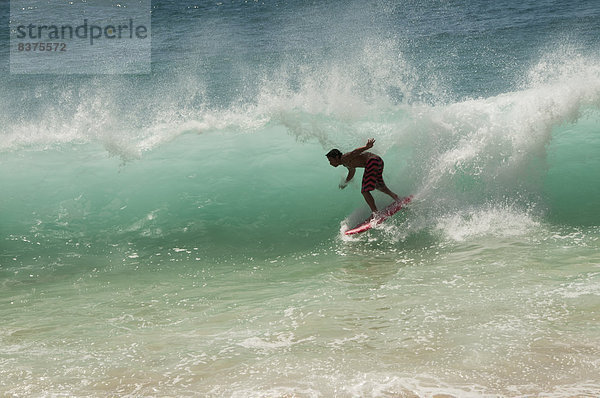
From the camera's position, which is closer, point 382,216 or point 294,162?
point 382,216

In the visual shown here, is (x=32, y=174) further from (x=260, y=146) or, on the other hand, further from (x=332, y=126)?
(x=332, y=126)

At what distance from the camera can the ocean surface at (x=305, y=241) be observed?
465cm

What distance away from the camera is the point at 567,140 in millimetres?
11438

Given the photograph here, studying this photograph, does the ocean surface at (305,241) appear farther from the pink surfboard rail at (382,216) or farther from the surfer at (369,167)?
the surfer at (369,167)

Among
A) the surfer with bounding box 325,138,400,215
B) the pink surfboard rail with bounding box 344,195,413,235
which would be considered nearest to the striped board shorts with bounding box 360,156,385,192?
the surfer with bounding box 325,138,400,215

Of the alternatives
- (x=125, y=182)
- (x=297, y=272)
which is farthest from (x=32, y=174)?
(x=297, y=272)

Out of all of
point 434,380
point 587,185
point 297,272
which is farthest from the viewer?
point 587,185

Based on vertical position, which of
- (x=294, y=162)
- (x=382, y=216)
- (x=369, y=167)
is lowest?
(x=382, y=216)

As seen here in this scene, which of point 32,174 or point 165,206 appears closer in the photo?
point 165,206

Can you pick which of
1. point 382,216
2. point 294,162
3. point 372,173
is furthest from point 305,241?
point 294,162

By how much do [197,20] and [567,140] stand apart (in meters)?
22.8

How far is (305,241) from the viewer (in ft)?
28.9

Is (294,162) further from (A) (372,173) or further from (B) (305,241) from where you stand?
(B) (305,241)

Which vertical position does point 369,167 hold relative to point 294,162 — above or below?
above
